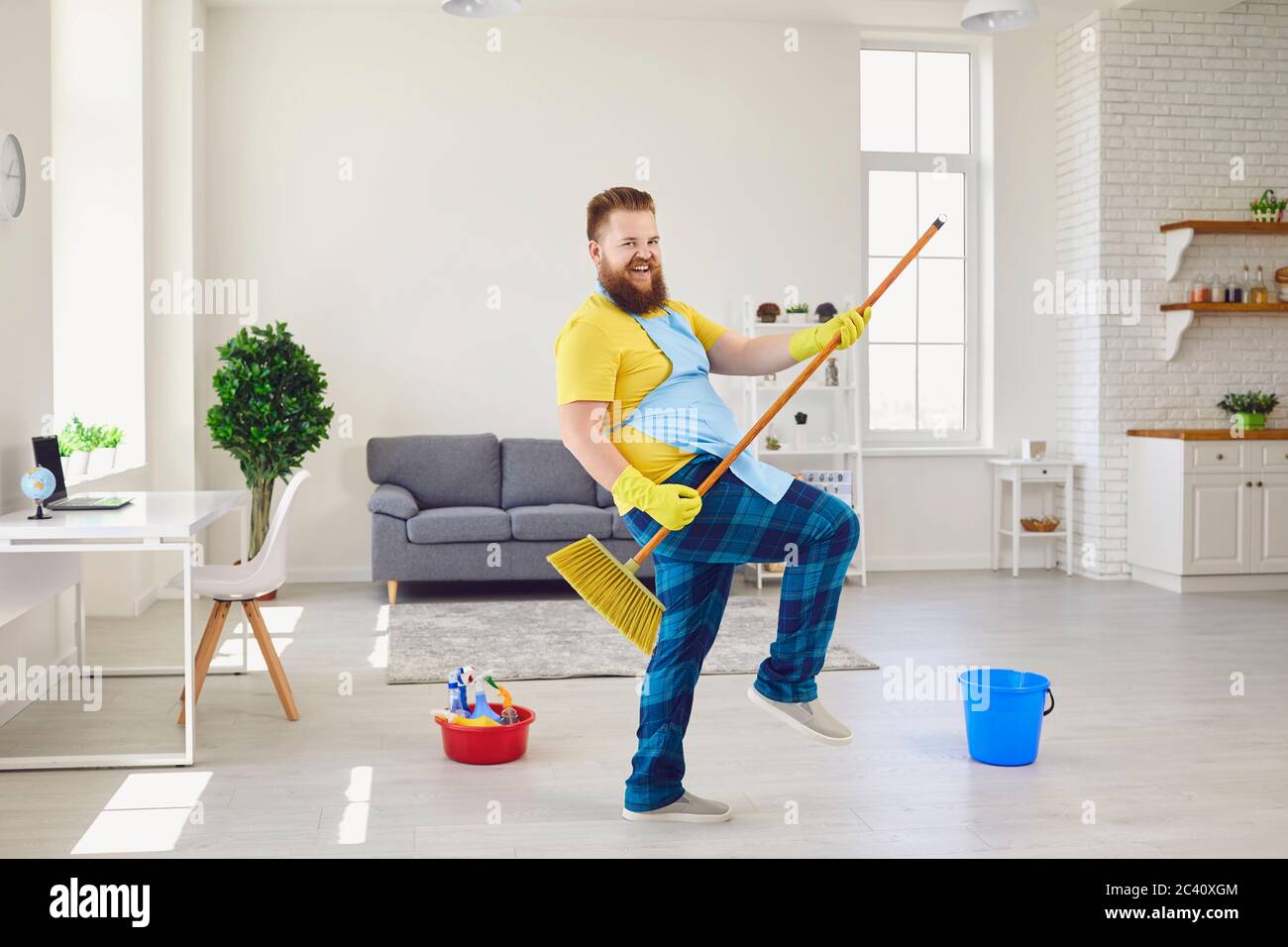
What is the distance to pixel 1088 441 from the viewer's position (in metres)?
7.18

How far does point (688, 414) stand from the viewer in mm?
2816

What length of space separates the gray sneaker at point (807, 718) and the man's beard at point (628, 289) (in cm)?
94

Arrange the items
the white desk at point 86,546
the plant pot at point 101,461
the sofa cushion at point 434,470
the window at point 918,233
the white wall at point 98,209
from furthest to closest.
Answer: the window at point 918,233 < the sofa cushion at point 434,470 < the white wall at point 98,209 < the plant pot at point 101,461 < the white desk at point 86,546

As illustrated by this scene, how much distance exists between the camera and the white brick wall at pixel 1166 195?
275 inches

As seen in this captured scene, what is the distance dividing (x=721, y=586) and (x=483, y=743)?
3.19 feet

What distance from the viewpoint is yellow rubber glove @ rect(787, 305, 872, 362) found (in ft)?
9.26

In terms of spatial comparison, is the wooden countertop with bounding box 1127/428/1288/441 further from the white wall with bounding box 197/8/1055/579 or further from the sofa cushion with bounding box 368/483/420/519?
the sofa cushion with bounding box 368/483/420/519

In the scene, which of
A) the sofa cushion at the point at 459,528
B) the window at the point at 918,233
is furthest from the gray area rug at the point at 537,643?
the window at the point at 918,233

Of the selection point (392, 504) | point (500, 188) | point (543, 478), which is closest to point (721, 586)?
point (392, 504)

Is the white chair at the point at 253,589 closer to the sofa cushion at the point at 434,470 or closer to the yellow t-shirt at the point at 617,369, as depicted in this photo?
the yellow t-shirt at the point at 617,369

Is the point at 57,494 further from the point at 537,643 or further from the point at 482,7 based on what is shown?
the point at 482,7

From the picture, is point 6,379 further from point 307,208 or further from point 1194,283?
point 1194,283
